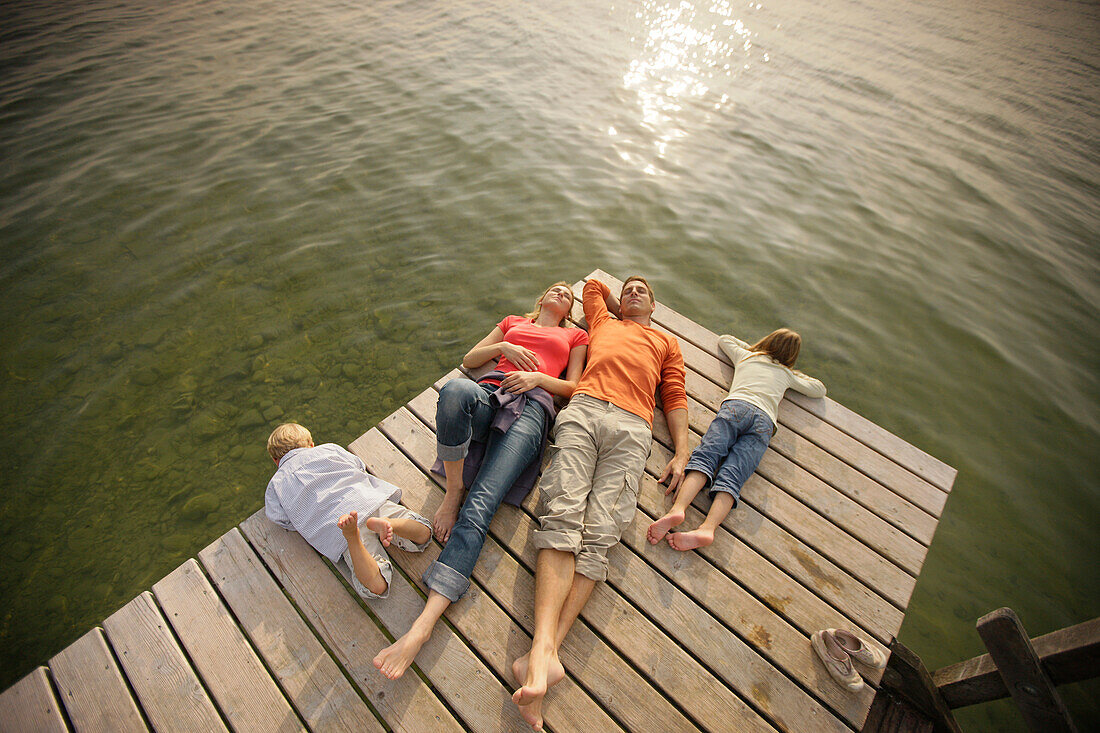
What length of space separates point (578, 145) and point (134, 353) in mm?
6907

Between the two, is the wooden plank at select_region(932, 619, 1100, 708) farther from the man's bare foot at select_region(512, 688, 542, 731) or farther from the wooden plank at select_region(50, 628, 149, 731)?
the wooden plank at select_region(50, 628, 149, 731)

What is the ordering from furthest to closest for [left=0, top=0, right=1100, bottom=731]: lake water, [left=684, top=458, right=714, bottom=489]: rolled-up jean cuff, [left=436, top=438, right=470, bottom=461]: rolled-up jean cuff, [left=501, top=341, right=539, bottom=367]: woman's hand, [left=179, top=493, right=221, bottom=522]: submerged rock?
1. [left=0, top=0, right=1100, bottom=731]: lake water
2. [left=179, top=493, right=221, bottom=522]: submerged rock
3. [left=501, top=341, right=539, bottom=367]: woman's hand
4. [left=684, top=458, right=714, bottom=489]: rolled-up jean cuff
5. [left=436, top=438, right=470, bottom=461]: rolled-up jean cuff

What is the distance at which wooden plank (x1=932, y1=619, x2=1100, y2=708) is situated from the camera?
2.11 m

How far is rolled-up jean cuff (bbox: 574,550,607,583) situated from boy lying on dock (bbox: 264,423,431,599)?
3.22 feet

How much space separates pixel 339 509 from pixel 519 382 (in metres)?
1.39

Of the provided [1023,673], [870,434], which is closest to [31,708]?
[1023,673]

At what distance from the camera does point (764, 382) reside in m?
3.63

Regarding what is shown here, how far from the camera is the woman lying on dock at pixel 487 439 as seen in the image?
8.34ft

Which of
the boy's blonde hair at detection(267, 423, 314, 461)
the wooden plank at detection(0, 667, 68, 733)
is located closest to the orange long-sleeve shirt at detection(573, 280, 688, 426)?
the boy's blonde hair at detection(267, 423, 314, 461)

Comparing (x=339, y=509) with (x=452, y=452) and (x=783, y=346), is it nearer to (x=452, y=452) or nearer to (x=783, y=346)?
(x=452, y=452)

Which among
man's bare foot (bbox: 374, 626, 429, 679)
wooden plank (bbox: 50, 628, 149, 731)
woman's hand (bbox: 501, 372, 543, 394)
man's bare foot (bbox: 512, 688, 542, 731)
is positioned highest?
woman's hand (bbox: 501, 372, 543, 394)

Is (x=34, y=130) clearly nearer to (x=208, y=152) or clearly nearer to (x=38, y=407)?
(x=208, y=152)

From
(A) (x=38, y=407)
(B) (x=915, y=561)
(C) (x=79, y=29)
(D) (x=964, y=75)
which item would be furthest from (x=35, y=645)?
(D) (x=964, y=75)

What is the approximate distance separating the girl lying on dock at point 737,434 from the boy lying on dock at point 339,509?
1.62 metres
